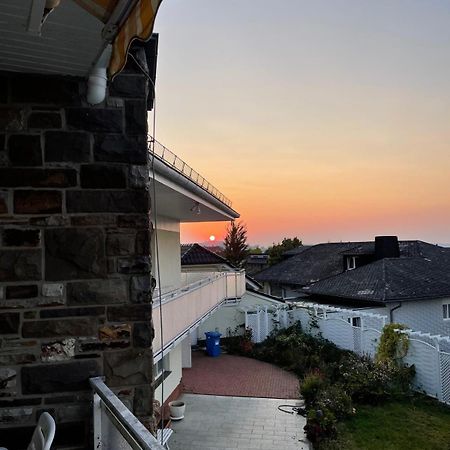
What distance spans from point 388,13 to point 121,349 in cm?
884

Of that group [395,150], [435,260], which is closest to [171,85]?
[395,150]

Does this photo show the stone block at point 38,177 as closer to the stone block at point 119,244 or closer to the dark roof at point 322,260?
the stone block at point 119,244

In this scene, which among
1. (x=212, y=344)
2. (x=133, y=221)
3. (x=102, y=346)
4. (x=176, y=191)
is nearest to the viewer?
(x=102, y=346)

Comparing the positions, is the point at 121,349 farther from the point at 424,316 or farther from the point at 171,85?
the point at 424,316

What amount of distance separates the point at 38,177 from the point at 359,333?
14.3m

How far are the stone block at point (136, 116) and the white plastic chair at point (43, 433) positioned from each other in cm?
190

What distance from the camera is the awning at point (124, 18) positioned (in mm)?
1833

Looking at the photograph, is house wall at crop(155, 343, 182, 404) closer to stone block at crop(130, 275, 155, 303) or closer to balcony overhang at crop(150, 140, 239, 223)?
balcony overhang at crop(150, 140, 239, 223)

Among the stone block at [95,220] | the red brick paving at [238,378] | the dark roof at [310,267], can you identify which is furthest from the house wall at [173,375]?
the dark roof at [310,267]

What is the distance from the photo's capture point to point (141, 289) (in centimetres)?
A: 312

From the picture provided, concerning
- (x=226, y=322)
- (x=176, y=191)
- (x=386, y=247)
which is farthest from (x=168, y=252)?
(x=386, y=247)

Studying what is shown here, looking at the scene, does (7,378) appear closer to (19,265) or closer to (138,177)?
(19,265)

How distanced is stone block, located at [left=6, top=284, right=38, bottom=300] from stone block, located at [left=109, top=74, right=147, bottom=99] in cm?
142

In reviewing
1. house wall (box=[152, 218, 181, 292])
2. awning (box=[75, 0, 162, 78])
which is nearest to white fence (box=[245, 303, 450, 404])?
house wall (box=[152, 218, 181, 292])
